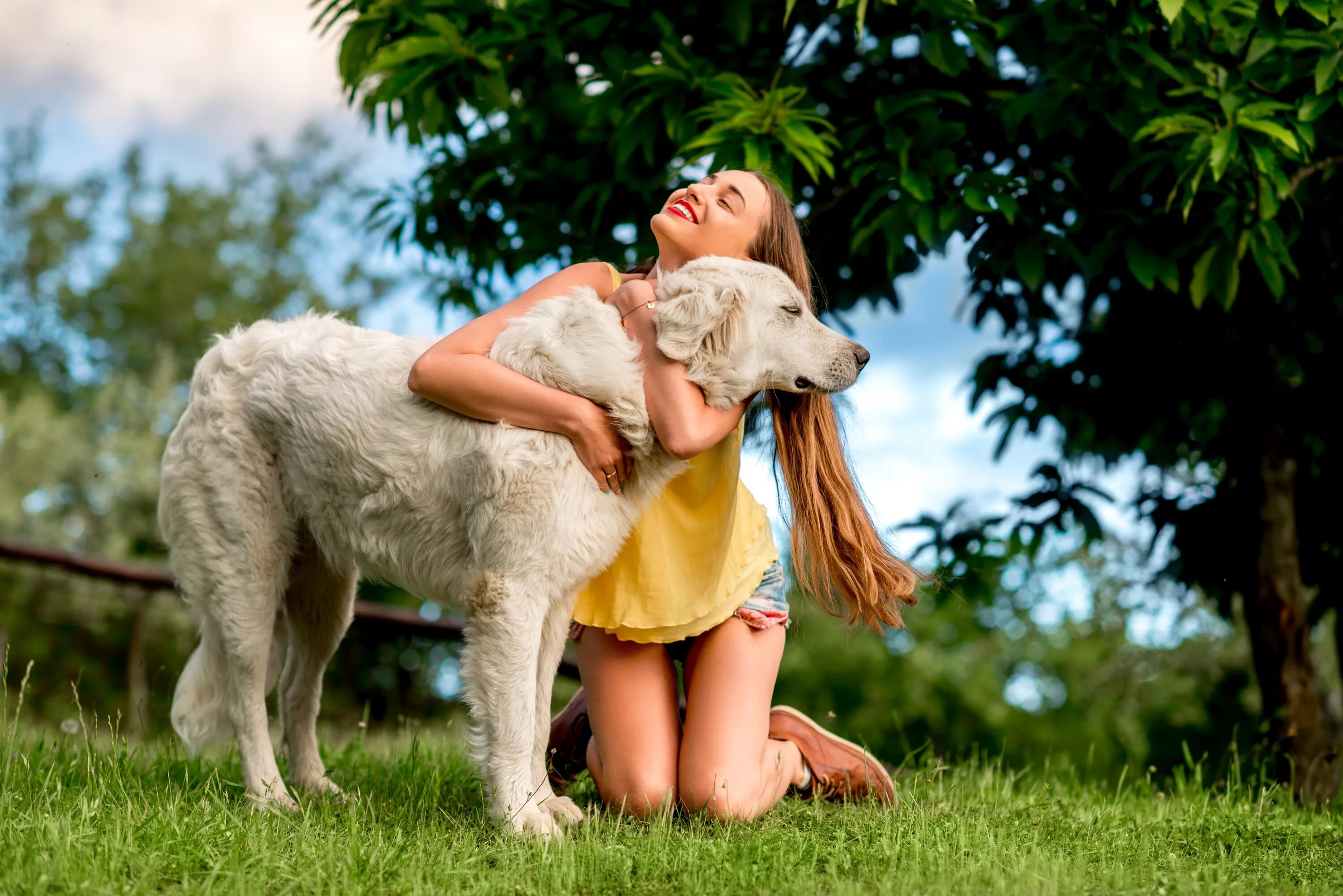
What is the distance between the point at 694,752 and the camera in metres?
3.41

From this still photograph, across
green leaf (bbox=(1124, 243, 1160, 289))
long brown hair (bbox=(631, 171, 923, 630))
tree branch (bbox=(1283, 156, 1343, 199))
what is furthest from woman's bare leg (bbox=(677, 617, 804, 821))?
tree branch (bbox=(1283, 156, 1343, 199))

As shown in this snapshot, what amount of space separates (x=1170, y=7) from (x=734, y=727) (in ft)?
7.68

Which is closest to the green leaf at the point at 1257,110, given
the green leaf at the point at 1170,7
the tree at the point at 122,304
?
the green leaf at the point at 1170,7

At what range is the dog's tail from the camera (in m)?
3.51

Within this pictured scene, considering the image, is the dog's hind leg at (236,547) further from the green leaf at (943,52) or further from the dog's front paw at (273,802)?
the green leaf at (943,52)

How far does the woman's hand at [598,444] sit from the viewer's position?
290 cm

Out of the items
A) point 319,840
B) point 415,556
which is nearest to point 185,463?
point 415,556

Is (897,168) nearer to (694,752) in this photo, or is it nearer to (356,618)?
(694,752)

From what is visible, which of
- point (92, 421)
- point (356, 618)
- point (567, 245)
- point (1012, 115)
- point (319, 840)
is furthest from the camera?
point (92, 421)

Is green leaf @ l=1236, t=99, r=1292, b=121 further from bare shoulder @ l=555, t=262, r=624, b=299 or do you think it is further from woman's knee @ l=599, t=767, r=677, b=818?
woman's knee @ l=599, t=767, r=677, b=818

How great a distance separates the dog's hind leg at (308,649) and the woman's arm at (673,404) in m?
1.30

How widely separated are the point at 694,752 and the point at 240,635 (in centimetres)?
140

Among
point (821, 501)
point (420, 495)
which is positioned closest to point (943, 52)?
point (821, 501)

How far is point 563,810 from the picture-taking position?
3133 millimetres
